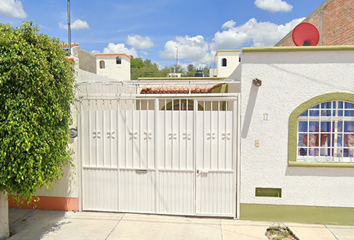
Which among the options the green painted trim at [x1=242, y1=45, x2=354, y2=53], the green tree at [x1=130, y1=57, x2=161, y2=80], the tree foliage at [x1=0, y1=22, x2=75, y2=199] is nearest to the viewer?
the tree foliage at [x1=0, y1=22, x2=75, y2=199]

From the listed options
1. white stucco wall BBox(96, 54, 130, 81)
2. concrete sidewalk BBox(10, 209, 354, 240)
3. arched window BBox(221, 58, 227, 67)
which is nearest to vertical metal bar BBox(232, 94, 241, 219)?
concrete sidewalk BBox(10, 209, 354, 240)

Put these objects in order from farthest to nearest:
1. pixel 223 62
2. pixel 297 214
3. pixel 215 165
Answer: pixel 223 62 < pixel 215 165 < pixel 297 214

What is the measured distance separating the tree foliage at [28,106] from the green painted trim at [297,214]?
4.33 m

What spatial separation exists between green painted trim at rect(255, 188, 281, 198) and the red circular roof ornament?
3.96 metres

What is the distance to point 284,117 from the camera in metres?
5.18

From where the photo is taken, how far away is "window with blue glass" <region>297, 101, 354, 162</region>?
5133 millimetres

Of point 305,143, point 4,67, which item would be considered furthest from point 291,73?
point 4,67

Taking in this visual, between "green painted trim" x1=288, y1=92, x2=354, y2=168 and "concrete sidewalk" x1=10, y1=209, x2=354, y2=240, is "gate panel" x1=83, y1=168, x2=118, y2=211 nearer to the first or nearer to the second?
"concrete sidewalk" x1=10, y1=209, x2=354, y2=240

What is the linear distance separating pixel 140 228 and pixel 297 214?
3515 mm

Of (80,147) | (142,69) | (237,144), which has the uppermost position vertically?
(142,69)

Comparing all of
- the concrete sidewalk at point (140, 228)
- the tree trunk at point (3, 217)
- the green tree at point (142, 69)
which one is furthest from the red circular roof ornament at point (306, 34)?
the green tree at point (142, 69)

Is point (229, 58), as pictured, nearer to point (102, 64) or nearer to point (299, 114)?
point (102, 64)

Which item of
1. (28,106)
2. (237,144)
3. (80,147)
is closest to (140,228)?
(80,147)

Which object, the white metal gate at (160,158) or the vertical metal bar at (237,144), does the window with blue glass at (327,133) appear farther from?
the white metal gate at (160,158)
